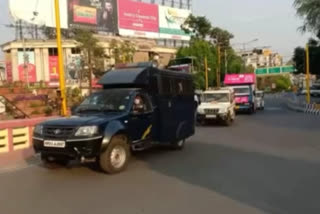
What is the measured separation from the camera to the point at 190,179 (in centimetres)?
898

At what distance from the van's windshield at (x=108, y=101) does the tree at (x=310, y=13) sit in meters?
25.7

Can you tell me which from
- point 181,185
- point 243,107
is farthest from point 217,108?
point 181,185

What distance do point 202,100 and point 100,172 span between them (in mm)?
15215

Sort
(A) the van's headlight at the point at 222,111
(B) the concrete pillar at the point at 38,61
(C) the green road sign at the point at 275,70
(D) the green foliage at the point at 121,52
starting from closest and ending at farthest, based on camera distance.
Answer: (A) the van's headlight at the point at 222,111
(D) the green foliage at the point at 121,52
(B) the concrete pillar at the point at 38,61
(C) the green road sign at the point at 275,70

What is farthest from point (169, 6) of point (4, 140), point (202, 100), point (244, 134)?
point (4, 140)

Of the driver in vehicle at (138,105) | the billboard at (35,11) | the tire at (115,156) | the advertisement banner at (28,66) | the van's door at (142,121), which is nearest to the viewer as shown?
the tire at (115,156)

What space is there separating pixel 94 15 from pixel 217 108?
130 ft

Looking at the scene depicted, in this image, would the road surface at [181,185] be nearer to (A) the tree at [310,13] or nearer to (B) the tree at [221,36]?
(A) the tree at [310,13]

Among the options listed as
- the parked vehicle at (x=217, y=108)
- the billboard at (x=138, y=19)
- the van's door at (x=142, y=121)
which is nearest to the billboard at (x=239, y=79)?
the parked vehicle at (x=217, y=108)

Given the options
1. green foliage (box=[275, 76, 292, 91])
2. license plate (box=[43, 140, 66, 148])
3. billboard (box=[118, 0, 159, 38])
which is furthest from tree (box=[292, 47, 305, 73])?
green foliage (box=[275, 76, 292, 91])

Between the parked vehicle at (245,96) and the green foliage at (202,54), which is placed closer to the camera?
the parked vehicle at (245,96)

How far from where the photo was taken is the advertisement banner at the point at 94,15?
184ft

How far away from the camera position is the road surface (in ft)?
22.6

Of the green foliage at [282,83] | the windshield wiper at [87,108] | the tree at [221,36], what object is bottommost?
the green foliage at [282,83]
